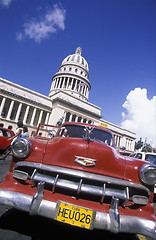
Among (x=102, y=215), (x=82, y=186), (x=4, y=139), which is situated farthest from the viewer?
(x=4, y=139)

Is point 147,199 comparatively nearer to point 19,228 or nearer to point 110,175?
point 110,175

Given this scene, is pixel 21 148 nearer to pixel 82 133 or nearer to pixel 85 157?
pixel 85 157

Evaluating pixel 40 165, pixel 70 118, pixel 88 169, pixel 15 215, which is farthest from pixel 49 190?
pixel 70 118

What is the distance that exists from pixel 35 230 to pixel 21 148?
3.76 feet

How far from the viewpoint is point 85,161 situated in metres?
1.88

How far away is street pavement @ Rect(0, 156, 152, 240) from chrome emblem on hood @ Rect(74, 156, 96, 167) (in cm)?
101

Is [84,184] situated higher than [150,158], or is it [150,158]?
[150,158]

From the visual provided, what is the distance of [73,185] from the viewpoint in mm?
1772

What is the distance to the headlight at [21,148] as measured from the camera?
1959mm

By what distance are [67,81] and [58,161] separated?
48.7 metres

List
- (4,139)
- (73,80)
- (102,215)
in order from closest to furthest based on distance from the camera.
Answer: (102,215), (4,139), (73,80)

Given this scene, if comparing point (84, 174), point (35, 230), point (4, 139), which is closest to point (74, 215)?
point (84, 174)

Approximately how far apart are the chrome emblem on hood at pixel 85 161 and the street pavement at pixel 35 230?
101 centimetres

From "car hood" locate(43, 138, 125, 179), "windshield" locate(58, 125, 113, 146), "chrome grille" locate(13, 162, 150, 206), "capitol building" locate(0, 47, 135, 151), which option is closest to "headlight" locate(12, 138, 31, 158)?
"chrome grille" locate(13, 162, 150, 206)
